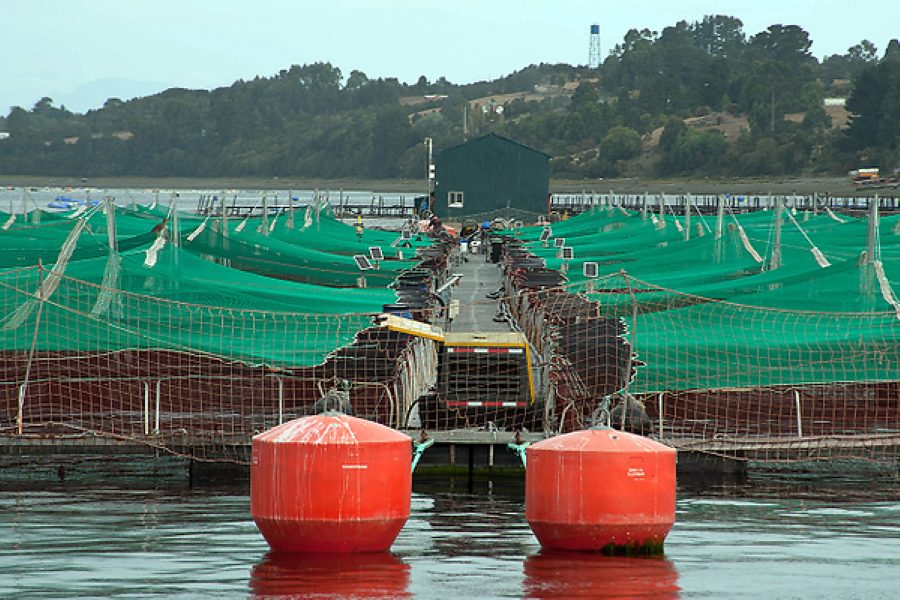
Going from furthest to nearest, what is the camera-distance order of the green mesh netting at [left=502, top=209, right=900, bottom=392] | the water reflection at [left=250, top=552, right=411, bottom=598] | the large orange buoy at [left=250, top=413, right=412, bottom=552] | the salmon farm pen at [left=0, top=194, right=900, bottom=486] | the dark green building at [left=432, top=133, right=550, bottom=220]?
the dark green building at [left=432, top=133, right=550, bottom=220], the green mesh netting at [left=502, top=209, right=900, bottom=392], the salmon farm pen at [left=0, top=194, right=900, bottom=486], the large orange buoy at [left=250, top=413, right=412, bottom=552], the water reflection at [left=250, top=552, right=411, bottom=598]

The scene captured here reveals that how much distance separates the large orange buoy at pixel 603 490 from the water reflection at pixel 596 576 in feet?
0.75

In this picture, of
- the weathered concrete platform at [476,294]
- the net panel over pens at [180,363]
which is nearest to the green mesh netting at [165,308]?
the net panel over pens at [180,363]

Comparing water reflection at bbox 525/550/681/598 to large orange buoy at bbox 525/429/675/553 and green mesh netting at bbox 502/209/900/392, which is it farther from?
green mesh netting at bbox 502/209/900/392

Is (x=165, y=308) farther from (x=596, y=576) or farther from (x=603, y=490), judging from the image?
(x=596, y=576)

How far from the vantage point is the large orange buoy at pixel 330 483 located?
17.5 metres

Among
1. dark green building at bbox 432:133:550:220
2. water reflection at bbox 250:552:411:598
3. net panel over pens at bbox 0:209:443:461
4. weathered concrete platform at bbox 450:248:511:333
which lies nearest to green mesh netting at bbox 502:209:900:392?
weathered concrete platform at bbox 450:248:511:333

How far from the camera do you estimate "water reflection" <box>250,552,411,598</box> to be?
1648 centimetres

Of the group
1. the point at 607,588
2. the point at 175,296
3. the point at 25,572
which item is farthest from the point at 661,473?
the point at 175,296

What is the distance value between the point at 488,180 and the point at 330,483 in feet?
362

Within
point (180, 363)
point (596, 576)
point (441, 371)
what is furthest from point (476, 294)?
point (596, 576)

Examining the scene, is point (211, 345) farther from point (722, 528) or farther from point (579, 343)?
point (722, 528)

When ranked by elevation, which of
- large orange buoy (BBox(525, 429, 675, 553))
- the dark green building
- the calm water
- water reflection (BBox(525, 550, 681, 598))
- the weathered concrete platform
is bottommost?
the calm water

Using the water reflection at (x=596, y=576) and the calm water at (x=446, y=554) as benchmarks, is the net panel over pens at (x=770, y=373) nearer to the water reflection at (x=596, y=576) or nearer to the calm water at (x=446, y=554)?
the calm water at (x=446, y=554)

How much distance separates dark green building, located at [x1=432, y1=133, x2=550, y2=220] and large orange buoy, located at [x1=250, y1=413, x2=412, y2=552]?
108693 millimetres
